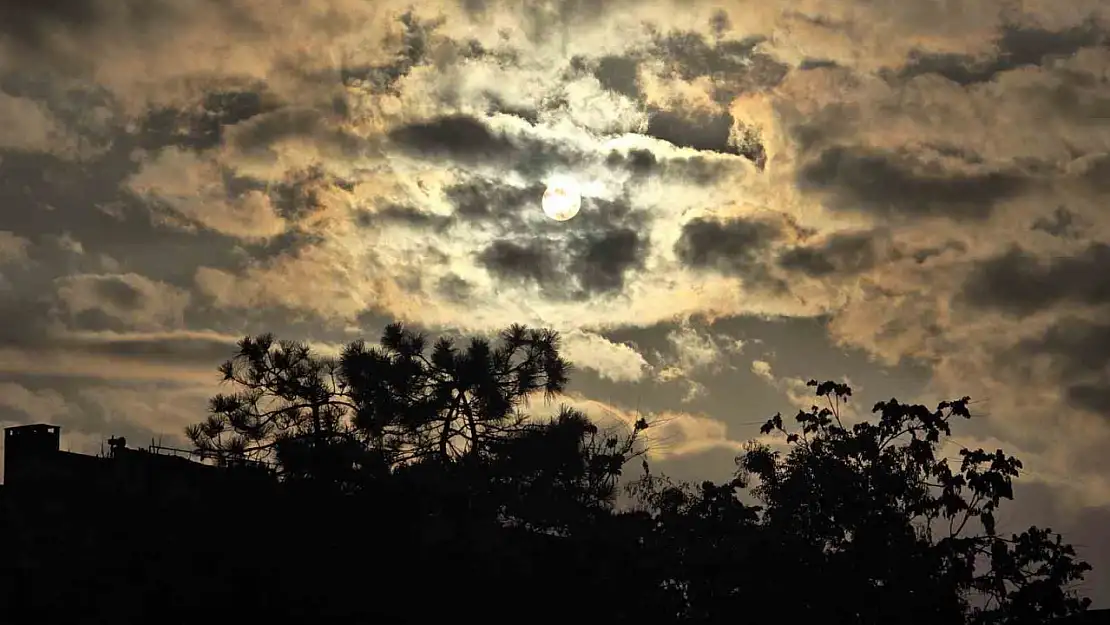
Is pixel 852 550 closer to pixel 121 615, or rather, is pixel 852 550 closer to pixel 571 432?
pixel 571 432

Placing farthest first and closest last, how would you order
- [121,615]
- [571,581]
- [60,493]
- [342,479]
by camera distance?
[571,581]
[342,479]
[60,493]
[121,615]

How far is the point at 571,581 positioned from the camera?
26469mm

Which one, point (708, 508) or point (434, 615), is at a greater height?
point (708, 508)

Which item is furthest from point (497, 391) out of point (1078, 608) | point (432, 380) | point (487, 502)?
point (1078, 608)

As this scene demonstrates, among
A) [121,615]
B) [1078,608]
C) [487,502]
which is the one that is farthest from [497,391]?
[1078,608]

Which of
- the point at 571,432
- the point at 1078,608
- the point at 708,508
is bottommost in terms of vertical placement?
the point at 1078,608

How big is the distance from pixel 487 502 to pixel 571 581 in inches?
98.6

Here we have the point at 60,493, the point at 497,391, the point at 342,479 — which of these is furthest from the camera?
the point at 497,391

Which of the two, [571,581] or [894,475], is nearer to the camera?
[894,475]

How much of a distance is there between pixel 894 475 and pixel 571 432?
275 inches

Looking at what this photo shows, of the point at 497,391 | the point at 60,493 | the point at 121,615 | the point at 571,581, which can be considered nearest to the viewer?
the point at 121,615

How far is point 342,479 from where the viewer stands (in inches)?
969

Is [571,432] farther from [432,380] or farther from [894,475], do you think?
[894,475]

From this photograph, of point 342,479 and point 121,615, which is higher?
point 342,479
